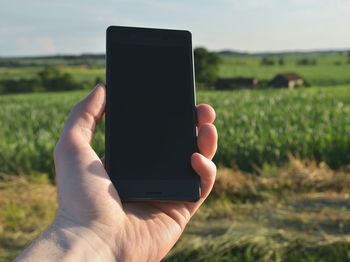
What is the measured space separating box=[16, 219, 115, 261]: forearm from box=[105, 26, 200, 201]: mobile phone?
0.27m

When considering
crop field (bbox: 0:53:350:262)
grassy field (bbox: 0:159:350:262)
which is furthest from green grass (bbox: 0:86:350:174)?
grassy field (bbox: 0:159:350:262)

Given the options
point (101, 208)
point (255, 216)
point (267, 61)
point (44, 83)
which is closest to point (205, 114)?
point (101, 208)

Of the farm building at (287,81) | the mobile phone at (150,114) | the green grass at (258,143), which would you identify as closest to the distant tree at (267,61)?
the farm building at (287,81)

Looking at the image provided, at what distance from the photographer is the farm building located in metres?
24.2

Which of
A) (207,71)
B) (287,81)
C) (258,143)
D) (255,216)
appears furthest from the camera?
(287,81)

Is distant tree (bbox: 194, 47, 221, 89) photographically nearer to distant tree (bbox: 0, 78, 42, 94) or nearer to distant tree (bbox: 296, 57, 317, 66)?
distant tree (bbox: 0, 78, 42, 94)

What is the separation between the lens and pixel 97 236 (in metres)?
2.03

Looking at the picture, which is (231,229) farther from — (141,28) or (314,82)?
(314,82)

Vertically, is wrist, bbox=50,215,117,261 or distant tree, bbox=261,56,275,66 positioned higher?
wrist, bbox=50,215,117,261

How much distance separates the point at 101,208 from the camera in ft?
6.79

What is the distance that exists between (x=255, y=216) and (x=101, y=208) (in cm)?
315

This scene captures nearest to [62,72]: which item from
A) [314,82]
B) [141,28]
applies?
[314,82]

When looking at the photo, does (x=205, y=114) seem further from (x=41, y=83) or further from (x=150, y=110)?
(x=41, y=83)

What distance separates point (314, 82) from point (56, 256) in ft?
91.5
